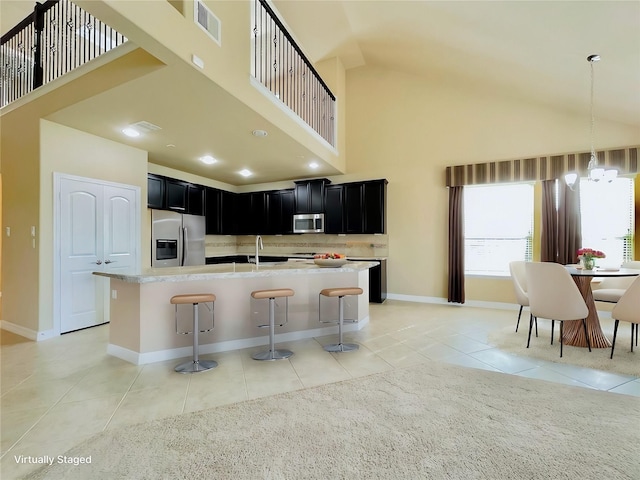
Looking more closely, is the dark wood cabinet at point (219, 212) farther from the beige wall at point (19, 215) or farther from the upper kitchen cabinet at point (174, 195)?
the beige wall at point (19, 215)

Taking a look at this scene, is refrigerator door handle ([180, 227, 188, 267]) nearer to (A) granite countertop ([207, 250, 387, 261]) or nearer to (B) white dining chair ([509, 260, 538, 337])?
(A) granite countertop ([207, 250, 387, 261])

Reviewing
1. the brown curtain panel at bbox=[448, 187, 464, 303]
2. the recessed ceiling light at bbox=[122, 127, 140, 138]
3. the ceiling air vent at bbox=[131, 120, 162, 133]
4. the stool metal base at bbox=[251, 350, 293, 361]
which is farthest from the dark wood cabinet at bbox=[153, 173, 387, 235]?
the stool metal base at bbox=[251, 350, 293, 361]

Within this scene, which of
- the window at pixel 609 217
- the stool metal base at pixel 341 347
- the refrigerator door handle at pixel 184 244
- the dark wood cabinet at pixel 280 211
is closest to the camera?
the stool metal base at pixel 341 347

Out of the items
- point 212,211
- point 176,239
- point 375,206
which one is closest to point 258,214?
point 212,211

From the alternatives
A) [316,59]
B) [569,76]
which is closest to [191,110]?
[316,59]

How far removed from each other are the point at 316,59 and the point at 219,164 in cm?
320

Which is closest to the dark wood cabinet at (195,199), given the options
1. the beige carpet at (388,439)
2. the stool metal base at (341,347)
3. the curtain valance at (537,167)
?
the stool metal base at (341,347)

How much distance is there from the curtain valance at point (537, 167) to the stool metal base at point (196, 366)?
5.02 meters

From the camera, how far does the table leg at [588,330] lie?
11.4ft

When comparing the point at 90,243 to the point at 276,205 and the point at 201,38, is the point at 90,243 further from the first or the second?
the point at 276,205

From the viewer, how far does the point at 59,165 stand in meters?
3.92

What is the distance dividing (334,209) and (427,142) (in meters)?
2.30

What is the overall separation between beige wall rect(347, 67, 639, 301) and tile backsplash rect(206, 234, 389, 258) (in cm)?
39

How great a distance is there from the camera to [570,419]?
81.7 inches
